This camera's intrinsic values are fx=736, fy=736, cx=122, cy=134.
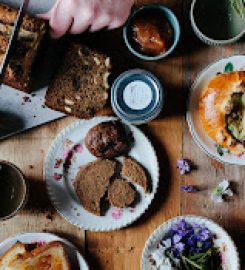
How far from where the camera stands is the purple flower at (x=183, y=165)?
2.15 meters

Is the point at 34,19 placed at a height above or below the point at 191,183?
above

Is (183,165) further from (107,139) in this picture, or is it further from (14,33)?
(14,33)

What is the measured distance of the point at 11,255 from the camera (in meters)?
2.12

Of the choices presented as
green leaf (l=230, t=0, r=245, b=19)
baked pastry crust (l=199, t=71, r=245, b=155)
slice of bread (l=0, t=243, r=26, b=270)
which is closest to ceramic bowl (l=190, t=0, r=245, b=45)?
→ green leaf (l=230, t=0, r=245, b=19)

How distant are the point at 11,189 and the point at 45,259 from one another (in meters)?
0.23

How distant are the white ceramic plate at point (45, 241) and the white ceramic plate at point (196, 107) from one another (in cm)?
48

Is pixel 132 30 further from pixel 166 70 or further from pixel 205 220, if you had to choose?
pixel 205 220

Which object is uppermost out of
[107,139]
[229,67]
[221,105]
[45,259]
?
[229,67]

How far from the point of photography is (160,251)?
2.11 metres

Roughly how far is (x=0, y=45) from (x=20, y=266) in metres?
0.63

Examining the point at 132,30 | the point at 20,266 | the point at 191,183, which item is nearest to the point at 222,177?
the point at 191,183

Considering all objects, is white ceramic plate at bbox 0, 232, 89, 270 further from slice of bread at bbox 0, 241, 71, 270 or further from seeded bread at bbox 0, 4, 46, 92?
seeded bread at bbox 0, 4, 46, 92

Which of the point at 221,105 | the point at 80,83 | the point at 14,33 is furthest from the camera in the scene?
the point at 80,83

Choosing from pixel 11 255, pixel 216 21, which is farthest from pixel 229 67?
pixel 11 255
